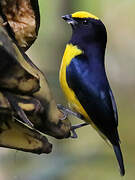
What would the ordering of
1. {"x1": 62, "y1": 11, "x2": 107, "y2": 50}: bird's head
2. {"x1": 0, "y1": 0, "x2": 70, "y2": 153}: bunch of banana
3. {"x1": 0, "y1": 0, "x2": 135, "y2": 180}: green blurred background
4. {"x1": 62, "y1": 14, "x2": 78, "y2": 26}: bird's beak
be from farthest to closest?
1. {"x1": 0, "y1": 0, "x2": 135, "y2": 180}: green blurred background
2. {"x1": 62, "y1": 11, "x2": 107, "y2": 50}: bird's head
3. {"x1": 62, "y1": 14, "x2": 78, "y2": 26}: bird's beak
4. {"x1": 0, "y1": 0, "x2": 70, "y2": 153}: bunch of banana

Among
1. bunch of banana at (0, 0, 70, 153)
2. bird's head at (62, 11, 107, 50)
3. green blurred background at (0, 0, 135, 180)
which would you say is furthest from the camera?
green blurred background at (0, 0, 135, 180)

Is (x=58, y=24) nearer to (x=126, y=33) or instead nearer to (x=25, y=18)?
(x=126, y=33)

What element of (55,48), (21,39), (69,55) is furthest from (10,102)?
(55,48)

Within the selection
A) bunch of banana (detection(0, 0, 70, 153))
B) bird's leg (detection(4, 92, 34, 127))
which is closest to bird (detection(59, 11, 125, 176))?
bunch of banana (detection(0, 0, 70, 153))

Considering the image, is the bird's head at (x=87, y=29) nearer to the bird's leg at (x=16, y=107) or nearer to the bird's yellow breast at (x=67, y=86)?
the bird's yellow breast at (x=67, y=86)

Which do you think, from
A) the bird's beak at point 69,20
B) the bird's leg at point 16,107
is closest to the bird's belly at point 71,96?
the bird's beak at point 69,20

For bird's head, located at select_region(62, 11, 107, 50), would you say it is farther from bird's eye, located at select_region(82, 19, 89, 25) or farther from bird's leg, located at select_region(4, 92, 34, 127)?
bird's leg, located at select_region(4, 92, 34, 127)
